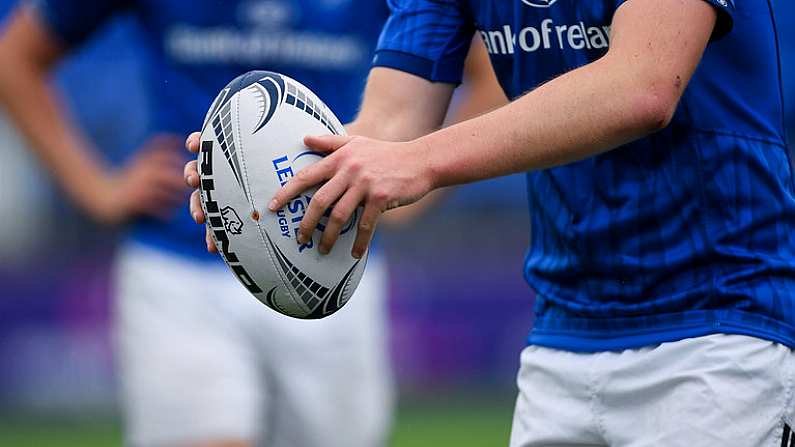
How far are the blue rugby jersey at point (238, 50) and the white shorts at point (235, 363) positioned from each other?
6.1 inches

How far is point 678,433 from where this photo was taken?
3053 mm

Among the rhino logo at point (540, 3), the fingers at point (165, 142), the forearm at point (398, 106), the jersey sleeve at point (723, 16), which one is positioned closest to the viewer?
the jersey sleeve at point (723, 16)

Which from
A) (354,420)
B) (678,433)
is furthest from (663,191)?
(354,420)

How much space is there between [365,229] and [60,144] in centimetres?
350

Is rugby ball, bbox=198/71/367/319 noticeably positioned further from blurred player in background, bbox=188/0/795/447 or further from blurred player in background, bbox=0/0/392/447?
blurred player in background, bbox=0/0/392/447

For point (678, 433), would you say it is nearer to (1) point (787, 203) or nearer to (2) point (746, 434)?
(2) point (746, 434)

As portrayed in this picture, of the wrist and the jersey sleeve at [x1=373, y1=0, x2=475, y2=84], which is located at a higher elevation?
the jersey sleeve at [x1=373, y1=0, x2=475, y2=84]

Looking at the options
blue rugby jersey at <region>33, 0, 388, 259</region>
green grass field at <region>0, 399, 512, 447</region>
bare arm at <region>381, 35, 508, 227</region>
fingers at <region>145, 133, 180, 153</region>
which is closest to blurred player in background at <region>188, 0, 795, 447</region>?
blue rugby jersey at <region>33, 0, 388, 259</region>

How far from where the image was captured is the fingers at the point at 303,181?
2.73 meters

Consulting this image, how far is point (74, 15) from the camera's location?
554 cm

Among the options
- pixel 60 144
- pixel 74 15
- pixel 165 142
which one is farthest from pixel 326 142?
pixel 60 144

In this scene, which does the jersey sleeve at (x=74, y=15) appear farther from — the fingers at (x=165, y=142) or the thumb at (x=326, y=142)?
the thumb at (x=326, y=142)

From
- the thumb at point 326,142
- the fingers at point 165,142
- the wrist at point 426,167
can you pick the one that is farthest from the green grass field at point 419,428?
the wrist at point 426,167

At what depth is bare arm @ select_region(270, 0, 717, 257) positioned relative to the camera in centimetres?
264
